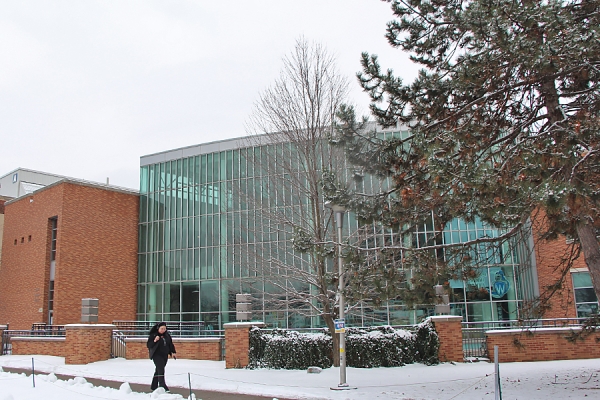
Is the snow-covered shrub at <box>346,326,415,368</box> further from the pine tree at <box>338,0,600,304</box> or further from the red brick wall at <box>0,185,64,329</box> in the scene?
the red brick wall at <box>0,185,64,329</box>

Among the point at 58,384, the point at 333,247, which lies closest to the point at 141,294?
the point at 58,384

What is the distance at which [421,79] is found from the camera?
11.2 meters

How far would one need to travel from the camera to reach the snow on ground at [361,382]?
1088 cm

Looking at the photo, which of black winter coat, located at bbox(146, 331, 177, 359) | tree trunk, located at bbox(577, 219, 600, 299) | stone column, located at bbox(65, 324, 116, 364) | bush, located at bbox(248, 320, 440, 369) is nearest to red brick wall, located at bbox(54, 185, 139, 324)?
stone column, located at bbox(65, 324, 116, 364)

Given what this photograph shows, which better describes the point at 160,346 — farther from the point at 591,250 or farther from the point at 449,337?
the point at 591,250

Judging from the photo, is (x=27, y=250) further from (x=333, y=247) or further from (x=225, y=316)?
(x=333, y=247)

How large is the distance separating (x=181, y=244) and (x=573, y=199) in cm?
2934

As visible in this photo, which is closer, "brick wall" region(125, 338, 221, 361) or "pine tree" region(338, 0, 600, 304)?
"pine tree" region(338, 0, 600, 304)

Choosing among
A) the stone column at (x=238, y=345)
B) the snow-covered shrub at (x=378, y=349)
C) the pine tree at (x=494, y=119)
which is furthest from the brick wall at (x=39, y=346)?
the pine tree at (x=494, y=119)

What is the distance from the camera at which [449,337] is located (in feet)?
52.3

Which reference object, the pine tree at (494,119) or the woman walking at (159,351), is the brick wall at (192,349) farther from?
the pine tree at (494,119)

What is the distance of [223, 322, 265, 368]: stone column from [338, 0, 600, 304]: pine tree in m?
7.47

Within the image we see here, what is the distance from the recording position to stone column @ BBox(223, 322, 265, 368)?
1664 cm

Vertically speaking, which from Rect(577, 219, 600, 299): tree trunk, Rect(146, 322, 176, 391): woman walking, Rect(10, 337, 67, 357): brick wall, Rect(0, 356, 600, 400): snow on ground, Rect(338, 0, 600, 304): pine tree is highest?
Rect(338, 0, 600, 304): pine tree
